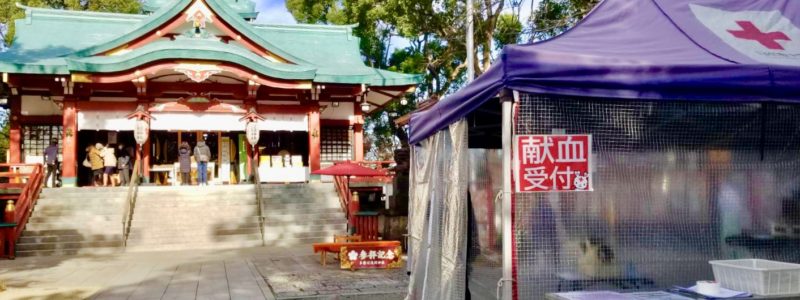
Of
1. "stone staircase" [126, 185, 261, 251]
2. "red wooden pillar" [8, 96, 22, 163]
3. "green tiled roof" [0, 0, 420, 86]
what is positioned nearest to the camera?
"stone staircase" [126, 185, 261, 251]

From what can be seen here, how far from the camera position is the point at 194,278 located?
30.6ft

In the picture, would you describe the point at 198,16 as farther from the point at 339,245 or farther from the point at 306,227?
the point at 339,245

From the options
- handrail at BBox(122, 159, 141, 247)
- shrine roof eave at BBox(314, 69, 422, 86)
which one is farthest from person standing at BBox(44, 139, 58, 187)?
shrine roof eave at BBox(314, 69, 422, 86)

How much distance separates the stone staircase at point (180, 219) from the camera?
13422 millimetres

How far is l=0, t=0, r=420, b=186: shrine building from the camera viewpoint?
57.0 ft

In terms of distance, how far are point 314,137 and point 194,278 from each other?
10.5 m

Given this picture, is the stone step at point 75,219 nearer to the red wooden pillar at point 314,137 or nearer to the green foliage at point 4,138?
the red wooden pillar at point 314,137

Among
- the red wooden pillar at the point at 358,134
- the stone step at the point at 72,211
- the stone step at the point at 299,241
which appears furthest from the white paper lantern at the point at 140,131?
the red wooden pillar at the point at 358,134

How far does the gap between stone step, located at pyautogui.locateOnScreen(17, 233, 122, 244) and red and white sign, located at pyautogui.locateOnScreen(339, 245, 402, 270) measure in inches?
263

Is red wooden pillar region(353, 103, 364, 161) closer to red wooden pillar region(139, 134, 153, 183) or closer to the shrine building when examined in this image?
the shrine building

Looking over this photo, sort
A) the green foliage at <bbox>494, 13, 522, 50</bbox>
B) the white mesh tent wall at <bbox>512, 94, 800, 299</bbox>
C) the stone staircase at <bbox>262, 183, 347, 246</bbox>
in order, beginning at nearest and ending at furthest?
the white mesh tent wall at <bbox>512, 94, 800, 299</bbox> < the stone staircase at <bbox>262, 183, 347, 246</bbox> < the green foliage at <bbox>494, 13, 522, 50</bbox>

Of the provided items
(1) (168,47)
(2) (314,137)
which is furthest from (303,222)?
(1) (168,47)

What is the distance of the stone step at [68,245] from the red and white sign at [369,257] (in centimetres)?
654

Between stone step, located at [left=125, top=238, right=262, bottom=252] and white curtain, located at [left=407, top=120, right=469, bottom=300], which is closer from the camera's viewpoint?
white curtain, located at [left=407, top=120, right=469, bottom=300]
